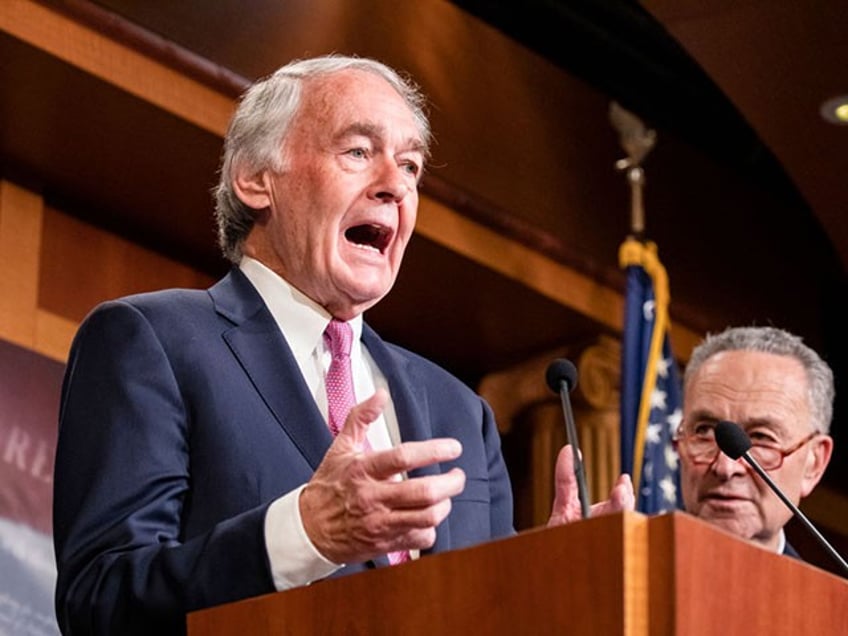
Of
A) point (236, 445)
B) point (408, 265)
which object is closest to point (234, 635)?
point (236, 445)

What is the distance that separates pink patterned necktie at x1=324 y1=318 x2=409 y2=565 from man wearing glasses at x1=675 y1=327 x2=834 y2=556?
1364 millimetres

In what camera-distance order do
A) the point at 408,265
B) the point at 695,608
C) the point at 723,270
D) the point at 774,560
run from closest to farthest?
the point at 695,608 → the point at 774,560 → the point at 408,265 → the point at 723,270

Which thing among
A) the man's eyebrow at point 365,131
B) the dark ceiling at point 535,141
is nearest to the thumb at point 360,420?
the man's eyebrow at point 365,131

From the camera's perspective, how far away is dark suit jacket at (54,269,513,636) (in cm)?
221

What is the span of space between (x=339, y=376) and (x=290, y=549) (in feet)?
1.78

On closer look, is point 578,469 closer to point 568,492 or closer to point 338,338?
point 568,492

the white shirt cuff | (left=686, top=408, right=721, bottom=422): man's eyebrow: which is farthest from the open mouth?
(left=686, top=408, right=721, bottom=422): man's eyebrow

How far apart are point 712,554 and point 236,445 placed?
76 centimetres

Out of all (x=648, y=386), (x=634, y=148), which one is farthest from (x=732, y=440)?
(x=634, y=148)

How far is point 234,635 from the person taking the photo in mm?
2076

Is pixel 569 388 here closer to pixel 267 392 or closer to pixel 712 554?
pixel 267 392

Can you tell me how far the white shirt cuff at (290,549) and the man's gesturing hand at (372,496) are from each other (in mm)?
14

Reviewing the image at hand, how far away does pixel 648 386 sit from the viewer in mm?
6086

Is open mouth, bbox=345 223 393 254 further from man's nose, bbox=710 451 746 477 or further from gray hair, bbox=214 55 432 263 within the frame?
man's nose, bbox=710 451 746 477
